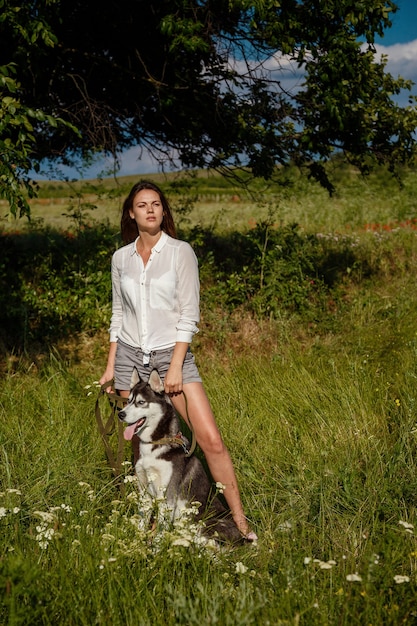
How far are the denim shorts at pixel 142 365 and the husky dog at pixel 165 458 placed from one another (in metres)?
0.14

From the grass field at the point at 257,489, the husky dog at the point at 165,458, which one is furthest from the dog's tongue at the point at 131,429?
the grass field at the point at 257,489

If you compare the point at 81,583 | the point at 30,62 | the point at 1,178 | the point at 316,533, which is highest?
the point at 30,62

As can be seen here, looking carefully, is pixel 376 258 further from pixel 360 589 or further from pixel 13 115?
pixel 360 589

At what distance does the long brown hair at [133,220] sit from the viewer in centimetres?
415

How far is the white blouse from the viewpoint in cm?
394

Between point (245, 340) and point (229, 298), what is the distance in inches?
39.8

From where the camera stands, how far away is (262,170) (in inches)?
365

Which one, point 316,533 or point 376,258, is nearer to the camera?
point 316,533

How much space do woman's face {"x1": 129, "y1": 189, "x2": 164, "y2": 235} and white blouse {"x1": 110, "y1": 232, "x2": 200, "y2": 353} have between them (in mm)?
102

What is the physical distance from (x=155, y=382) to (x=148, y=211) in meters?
1.16

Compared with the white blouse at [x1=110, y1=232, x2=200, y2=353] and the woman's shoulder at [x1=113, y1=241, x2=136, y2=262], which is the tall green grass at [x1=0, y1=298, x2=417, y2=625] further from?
the woman's shoulder at [x1=113, y1=241, x2=136, y2=262]

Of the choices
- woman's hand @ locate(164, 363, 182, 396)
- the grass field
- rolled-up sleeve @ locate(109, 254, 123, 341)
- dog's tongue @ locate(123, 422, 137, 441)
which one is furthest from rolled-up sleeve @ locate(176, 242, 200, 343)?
the grass field

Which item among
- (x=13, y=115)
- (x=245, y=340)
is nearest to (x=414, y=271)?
(x=245, y=340)

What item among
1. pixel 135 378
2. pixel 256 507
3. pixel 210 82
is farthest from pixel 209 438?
pixel 210 82
